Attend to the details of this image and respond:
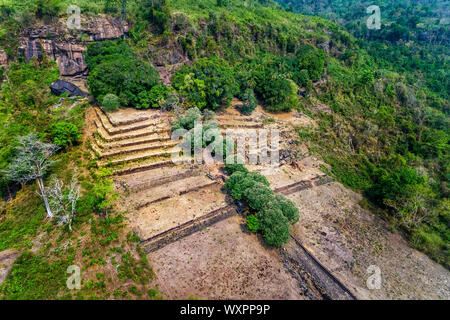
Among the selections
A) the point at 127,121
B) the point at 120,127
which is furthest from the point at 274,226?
the point at 127,121

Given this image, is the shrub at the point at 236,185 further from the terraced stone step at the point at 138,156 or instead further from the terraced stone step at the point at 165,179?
the terraced stone step at the point at 138,156

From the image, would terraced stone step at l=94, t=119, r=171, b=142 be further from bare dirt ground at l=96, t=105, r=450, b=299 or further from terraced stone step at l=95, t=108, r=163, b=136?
bare dirt ground at l=96, t=105, r=450, b=299

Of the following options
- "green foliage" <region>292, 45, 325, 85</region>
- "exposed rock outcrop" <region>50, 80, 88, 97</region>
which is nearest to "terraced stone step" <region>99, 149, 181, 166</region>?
"exposed rock outcrop" <region>50, 80, 88, 97</region>

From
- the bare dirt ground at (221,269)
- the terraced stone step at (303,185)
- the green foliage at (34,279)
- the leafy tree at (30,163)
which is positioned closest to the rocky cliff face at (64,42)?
the leafy tree at (30,163)

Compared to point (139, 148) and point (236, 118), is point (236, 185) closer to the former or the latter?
point (139, 148)

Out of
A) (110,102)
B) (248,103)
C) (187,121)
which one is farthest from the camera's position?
(248,103)

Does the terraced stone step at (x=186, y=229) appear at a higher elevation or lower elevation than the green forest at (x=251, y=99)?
lower
